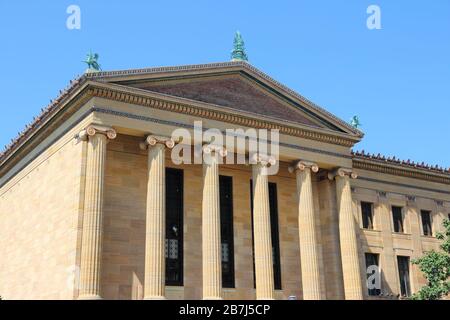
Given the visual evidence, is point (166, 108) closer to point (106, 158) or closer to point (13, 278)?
point (106, 158)

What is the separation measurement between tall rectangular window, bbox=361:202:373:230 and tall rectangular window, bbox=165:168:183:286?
45.1 feet

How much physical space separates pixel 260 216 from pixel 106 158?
8.65m

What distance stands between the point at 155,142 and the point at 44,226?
24.4ft

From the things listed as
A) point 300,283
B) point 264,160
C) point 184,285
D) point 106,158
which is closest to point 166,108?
point 106,158

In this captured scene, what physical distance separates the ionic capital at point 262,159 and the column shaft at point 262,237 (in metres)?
0.17

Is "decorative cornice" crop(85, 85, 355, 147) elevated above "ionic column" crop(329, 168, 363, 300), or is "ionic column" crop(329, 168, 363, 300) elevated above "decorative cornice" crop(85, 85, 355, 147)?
"decorative cornice" crop(85, 85, 355, 147)

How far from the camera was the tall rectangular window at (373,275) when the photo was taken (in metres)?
36.7

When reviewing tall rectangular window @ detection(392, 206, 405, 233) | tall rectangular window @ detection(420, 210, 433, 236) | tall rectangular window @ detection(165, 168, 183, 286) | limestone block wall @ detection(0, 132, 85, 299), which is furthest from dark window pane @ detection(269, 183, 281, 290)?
tall rectangular window @ detection(420, 210, 433, 236)

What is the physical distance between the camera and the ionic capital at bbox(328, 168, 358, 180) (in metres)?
34.8

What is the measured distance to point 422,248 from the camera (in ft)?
131

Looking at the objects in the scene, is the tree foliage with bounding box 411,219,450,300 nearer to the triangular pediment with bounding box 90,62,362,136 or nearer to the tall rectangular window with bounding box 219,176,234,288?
the triangular pediment with bounding box 90,62,362,136

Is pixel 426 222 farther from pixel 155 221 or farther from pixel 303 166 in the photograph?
pixel 155 221
